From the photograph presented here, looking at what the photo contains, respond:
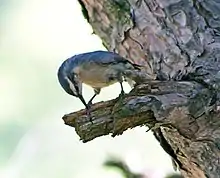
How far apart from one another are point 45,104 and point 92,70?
79 centimetres

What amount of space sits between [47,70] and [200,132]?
867mm

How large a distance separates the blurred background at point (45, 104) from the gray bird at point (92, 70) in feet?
1.66

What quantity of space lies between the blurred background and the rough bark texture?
1.12 ft

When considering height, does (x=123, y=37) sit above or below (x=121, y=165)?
above

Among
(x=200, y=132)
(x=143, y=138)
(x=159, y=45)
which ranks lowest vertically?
(x=143, y=138)

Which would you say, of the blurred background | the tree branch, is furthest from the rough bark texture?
the blurred background

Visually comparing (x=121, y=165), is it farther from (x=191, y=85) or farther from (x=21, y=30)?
(x=21, y=30)

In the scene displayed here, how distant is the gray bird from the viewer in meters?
1.02

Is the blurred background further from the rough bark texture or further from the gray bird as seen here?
the gray bird

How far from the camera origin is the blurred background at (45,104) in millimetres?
1693

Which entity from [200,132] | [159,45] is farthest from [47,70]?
[200,132]

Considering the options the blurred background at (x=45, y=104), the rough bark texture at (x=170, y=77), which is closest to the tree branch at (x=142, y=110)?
the rough bark texture at (x=170, y=77)

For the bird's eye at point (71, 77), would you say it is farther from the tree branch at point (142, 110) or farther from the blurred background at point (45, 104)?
the blurred background at point (45, 104)

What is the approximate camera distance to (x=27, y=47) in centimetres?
186
